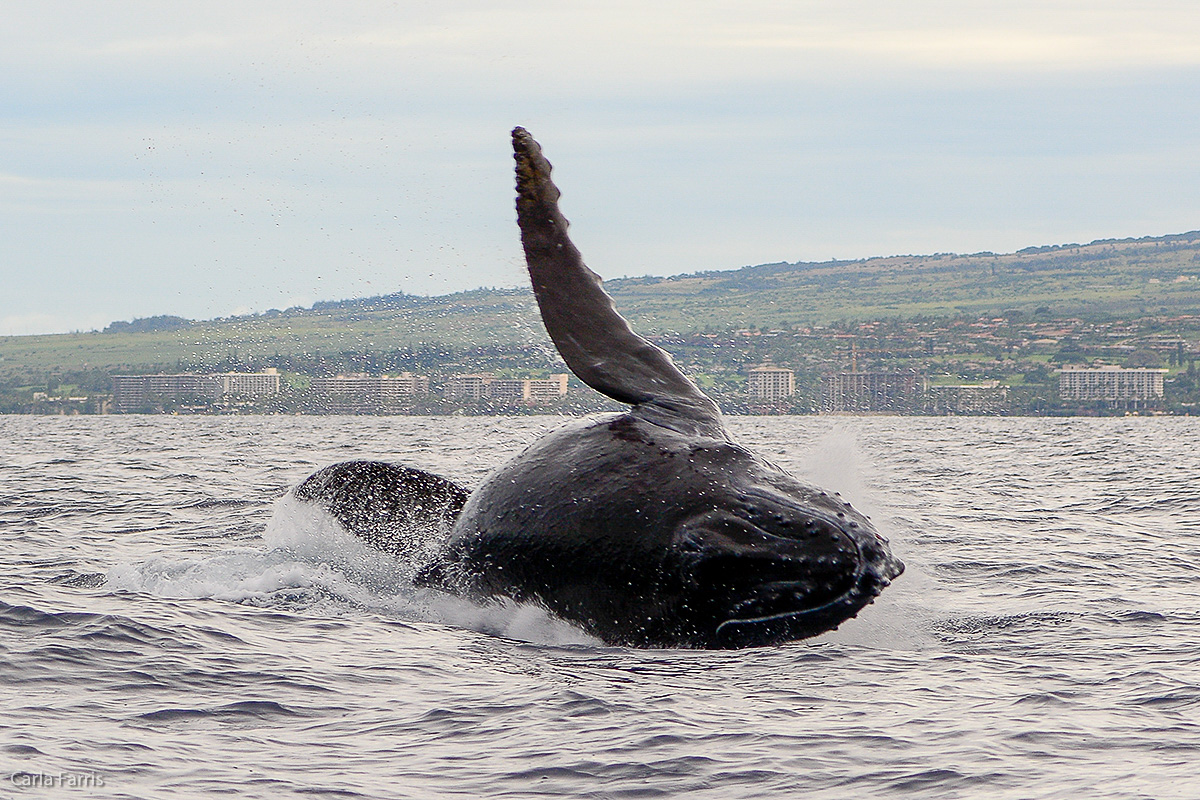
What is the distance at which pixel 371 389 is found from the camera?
124812 millimetres

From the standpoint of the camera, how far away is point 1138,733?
18.6 ft

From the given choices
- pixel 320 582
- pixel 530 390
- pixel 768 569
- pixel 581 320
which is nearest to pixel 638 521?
pixel 768 569

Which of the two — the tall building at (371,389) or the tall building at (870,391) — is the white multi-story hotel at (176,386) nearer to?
the tall building at (371,389)

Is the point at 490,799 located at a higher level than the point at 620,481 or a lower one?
lower

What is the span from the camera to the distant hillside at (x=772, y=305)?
11575 cm

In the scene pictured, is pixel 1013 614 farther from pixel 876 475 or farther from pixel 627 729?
pixel 876 475

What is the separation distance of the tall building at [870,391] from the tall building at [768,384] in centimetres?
1668

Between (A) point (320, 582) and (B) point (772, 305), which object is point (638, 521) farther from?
(B) point (772, 305)

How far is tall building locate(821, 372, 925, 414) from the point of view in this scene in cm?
11712

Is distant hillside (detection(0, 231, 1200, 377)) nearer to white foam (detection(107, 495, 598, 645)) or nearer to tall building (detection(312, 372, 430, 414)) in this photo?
tall building (detection(312, 372, 430, 414))

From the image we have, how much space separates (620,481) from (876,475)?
22.3 metres

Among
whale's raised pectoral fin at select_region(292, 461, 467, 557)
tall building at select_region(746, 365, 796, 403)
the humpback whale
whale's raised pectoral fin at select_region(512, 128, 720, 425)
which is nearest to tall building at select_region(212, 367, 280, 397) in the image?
tall building at select_region(746, 365, 796, 403)

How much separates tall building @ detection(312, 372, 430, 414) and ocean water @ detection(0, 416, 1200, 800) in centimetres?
8766

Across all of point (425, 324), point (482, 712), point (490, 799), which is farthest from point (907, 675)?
point (425, 324)
